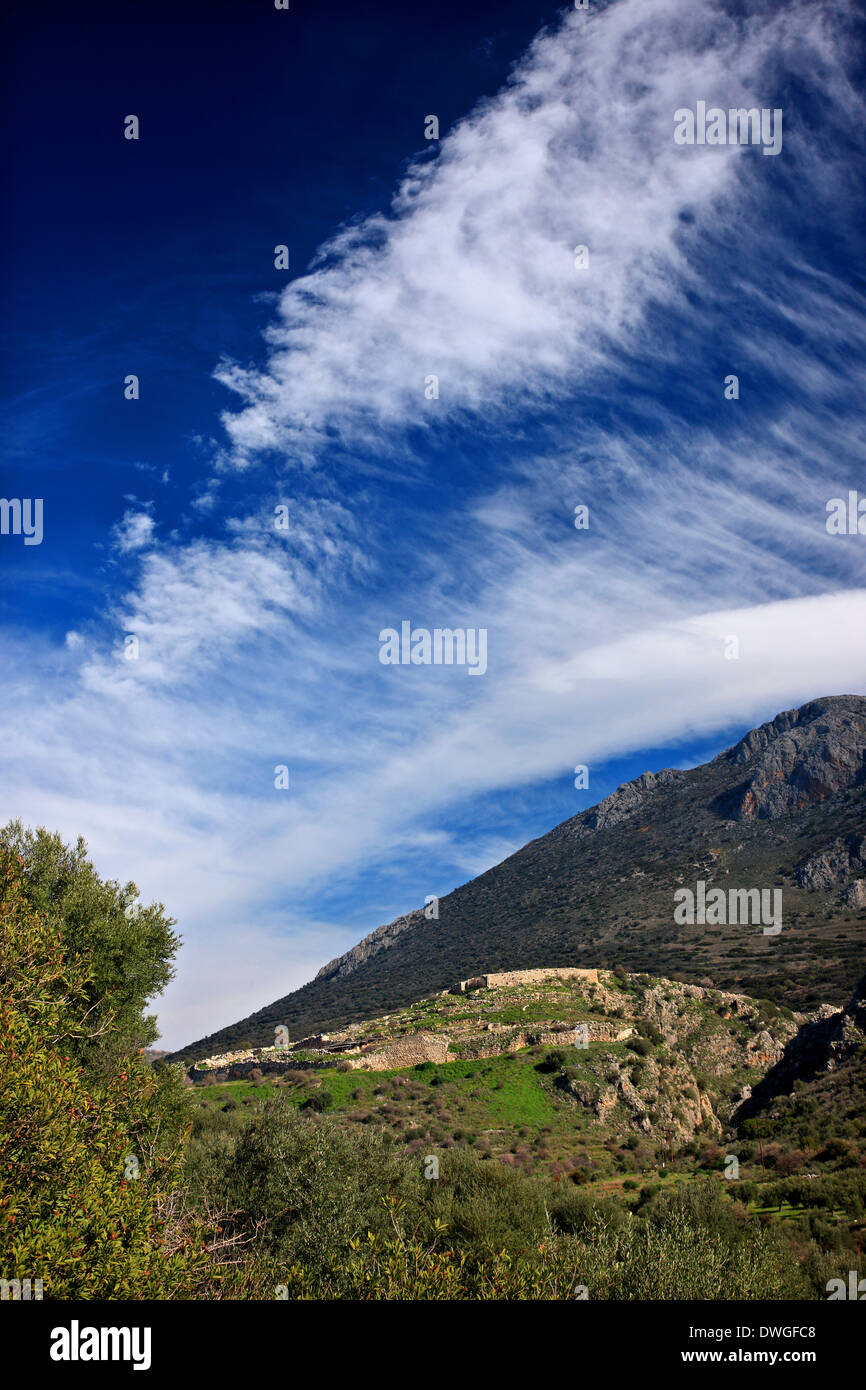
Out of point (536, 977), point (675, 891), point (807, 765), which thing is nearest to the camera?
point (536, 977)

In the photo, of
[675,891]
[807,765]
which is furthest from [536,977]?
[807,765]

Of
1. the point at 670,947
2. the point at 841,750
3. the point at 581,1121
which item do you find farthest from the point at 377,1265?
the point at 841,750

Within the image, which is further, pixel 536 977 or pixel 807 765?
pixel 807 765

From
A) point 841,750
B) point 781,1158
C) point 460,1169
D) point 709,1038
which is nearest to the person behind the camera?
point 460,1169

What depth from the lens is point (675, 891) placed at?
95.4 m

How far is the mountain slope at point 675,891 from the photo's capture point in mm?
80938

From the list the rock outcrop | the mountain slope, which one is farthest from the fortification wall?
the rock outcrop

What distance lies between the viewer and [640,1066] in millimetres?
48906

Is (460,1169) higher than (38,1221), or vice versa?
(38,1221)

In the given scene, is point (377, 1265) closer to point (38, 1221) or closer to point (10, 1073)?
point (38, 1221)

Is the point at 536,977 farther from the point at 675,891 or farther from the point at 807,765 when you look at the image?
the point at 807,765

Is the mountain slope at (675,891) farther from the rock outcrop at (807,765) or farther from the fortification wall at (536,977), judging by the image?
the fortification wall at (536,977)
